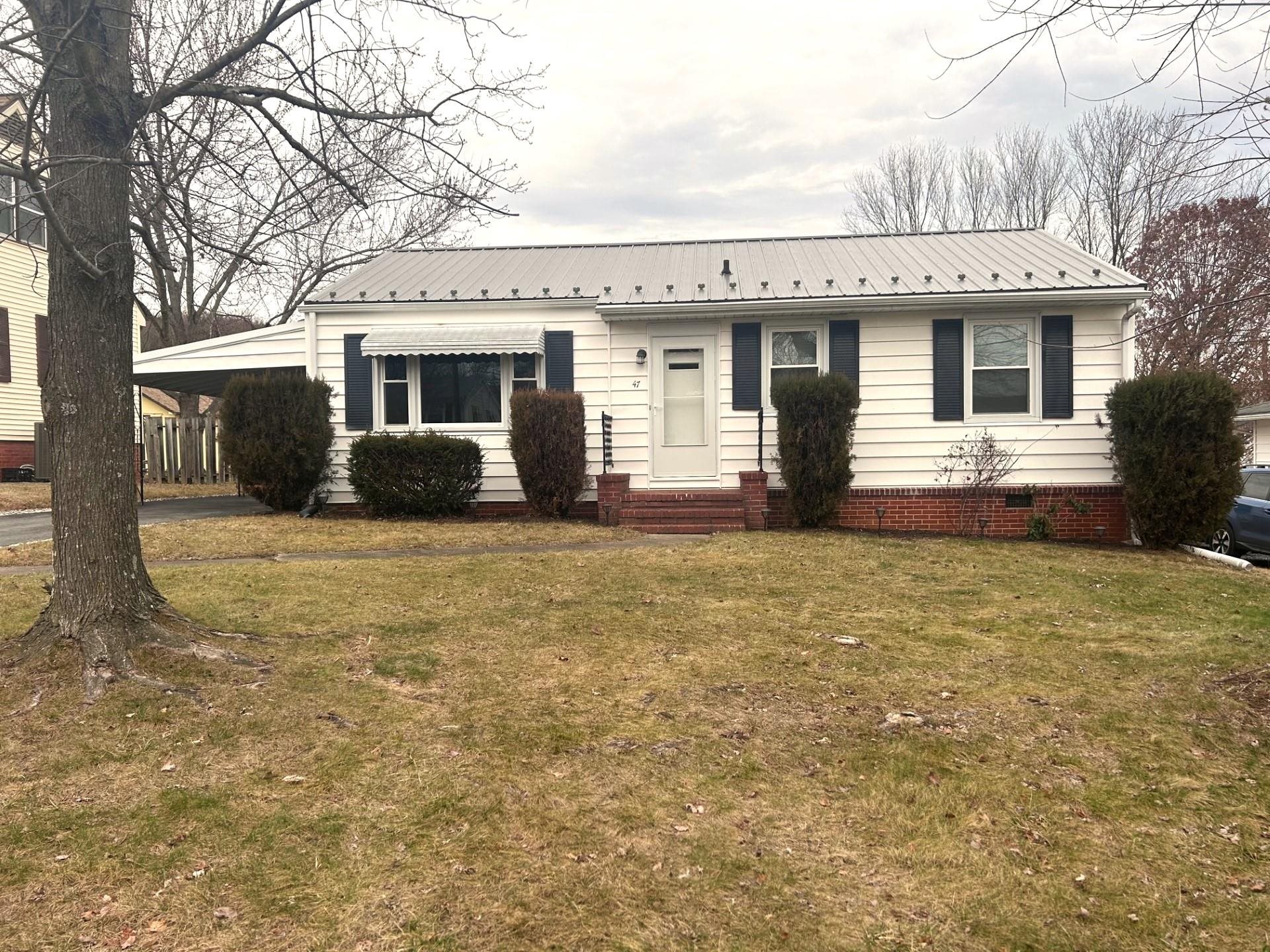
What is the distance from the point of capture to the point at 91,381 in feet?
14.7

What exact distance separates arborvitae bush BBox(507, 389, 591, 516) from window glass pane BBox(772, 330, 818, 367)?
2940 mm

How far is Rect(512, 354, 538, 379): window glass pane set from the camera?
1230cm

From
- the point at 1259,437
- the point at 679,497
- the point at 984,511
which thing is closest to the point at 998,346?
the point at 984,511

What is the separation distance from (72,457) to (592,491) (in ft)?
25.7

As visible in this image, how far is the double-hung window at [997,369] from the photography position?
11469 millimetres

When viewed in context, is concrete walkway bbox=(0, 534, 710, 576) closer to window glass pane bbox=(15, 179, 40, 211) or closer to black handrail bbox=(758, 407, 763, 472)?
black handrail bbox=(758, 407, 763, 472)

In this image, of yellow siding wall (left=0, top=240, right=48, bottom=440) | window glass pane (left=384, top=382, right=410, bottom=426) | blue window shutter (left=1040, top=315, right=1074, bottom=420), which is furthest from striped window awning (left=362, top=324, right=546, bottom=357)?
yellow siding wall (left=0, top=240, right=48, bottom=440)

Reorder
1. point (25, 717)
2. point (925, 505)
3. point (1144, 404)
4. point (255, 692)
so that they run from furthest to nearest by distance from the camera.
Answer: point (925, 505), point (1144, 404), point (255, 692), point (25, 717)

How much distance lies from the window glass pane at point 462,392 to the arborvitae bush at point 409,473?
978mm

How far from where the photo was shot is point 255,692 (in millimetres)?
4223

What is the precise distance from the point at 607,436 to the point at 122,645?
7.82m

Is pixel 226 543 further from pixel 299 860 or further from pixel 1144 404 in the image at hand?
pixel 1144 404

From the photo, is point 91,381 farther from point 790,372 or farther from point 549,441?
point 790,372

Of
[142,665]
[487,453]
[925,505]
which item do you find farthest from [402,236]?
[142,665]
